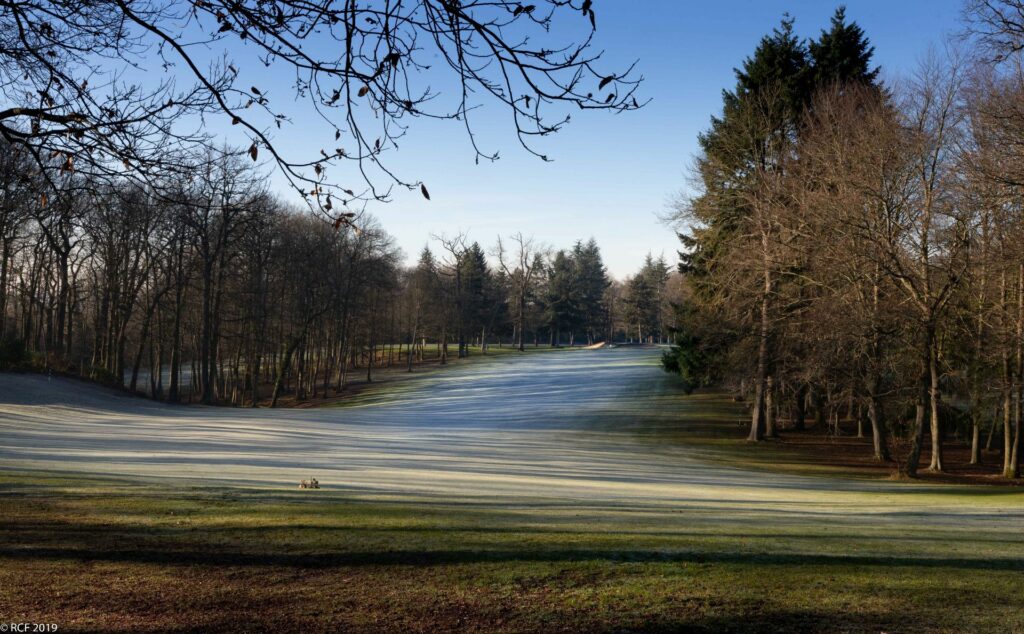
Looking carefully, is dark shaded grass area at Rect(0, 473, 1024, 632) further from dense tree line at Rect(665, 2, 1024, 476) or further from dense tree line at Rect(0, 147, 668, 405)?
dense tree line at Rect(0, 147, 668, 405)

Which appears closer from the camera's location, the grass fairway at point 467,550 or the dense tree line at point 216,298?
the grass fairway at point 467,550

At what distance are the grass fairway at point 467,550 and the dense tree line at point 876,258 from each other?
21.5ft

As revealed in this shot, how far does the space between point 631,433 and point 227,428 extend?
60.1 ft

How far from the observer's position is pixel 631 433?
36.1 meters

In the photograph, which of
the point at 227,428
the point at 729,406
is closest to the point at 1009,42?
the point at 227,428

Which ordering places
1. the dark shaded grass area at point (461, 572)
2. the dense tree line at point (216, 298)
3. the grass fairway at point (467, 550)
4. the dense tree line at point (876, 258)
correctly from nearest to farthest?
the dark shaded grass area at point (461, 572)
the grass fairway at point (467, 550)
the dense tree line at point (876, 258)
the dense tree line at point (216, 298)

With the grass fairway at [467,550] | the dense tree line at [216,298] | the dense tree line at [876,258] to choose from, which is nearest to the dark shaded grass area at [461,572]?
the grass fairway at [467,550]

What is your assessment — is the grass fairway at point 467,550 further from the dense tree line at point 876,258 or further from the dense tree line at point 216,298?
the dense tree line at point 216,298

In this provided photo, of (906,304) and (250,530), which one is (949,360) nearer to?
(906,304)

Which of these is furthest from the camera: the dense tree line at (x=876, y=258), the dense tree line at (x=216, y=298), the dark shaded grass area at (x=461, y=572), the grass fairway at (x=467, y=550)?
the dense tree line at (x=216, y=298)

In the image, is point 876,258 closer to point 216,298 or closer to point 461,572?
point 461,572

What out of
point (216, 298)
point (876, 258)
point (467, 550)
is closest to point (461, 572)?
point (467, 550)

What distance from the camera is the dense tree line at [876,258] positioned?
74.3 feet

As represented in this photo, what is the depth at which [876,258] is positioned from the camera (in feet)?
76.3
